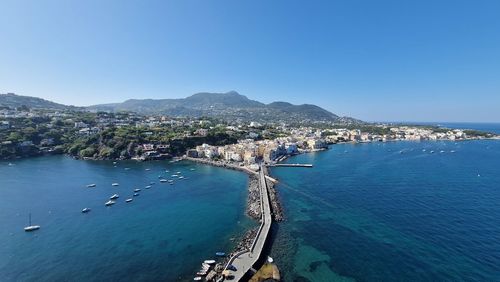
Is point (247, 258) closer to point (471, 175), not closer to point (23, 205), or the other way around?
point (23, 205)

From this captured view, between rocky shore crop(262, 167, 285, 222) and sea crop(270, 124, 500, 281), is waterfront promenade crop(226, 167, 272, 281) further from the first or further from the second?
sea crop(270, 124, 500, 281)

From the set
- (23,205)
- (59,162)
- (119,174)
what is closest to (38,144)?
(59,162)

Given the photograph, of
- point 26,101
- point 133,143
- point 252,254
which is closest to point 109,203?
point 252,254

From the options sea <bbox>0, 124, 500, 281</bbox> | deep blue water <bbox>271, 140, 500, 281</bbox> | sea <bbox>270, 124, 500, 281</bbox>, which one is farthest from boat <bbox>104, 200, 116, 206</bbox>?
deep blue water <bbox>271, 140, 500, 281</bbox>

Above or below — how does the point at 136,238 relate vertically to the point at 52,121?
below

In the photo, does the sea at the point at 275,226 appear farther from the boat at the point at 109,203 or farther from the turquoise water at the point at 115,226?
the boat at the point at 109,203
